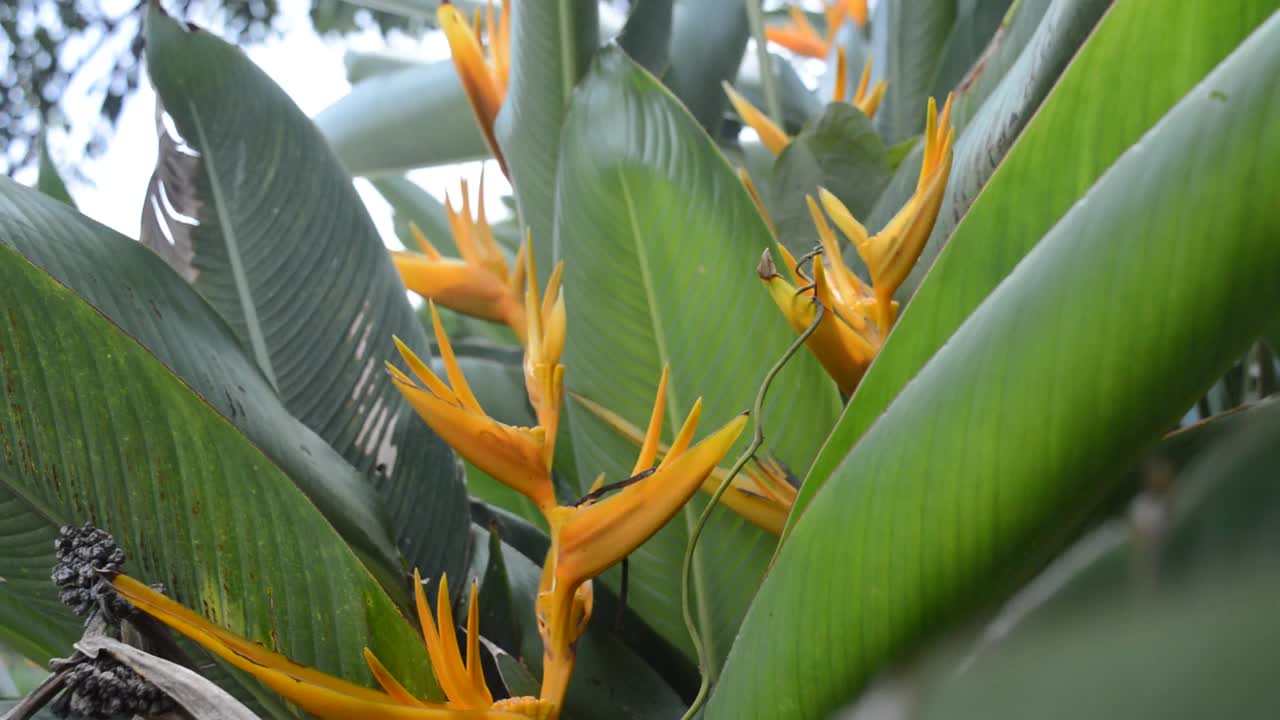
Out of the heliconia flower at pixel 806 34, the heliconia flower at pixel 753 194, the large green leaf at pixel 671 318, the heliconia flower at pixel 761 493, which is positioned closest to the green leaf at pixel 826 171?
the heliconia flower at pixel 753 194

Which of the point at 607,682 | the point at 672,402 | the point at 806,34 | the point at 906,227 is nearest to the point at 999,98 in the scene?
the point at 906,227

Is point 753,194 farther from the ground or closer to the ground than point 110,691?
farther from the ground

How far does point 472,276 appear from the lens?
62 centimetres

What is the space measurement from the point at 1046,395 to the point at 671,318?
265mm

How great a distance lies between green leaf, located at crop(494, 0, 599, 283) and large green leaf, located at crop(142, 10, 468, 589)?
0.37 feet

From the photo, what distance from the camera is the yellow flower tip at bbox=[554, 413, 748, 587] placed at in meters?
0.35

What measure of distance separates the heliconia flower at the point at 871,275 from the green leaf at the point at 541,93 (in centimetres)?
23

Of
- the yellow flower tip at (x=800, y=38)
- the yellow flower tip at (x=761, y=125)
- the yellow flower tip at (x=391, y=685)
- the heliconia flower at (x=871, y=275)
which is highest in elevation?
the yellow flower tip at (x=800, y=38)

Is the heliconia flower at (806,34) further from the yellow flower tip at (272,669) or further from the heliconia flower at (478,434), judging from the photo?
the yellow flower tip at (272,669)

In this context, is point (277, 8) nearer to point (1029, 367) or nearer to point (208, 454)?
point (208, 454)

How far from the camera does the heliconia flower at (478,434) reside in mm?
382

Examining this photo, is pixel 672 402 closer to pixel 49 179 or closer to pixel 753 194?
pixel 753 194

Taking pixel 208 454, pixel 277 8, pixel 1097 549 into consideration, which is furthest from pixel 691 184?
pixel 277 8

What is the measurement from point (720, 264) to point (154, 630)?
0.97 feet
